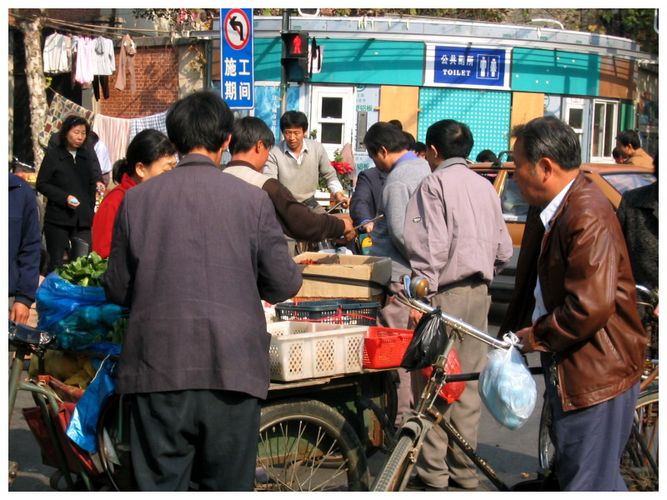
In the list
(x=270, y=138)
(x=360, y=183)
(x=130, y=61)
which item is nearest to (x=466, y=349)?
(x=270, y=138)

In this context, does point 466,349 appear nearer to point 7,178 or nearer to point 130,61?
point 7,178

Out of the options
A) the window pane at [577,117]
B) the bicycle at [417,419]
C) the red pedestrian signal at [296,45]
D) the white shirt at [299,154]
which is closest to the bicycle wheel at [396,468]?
the bicycle at [417,419]

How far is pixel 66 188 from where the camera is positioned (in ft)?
32.9

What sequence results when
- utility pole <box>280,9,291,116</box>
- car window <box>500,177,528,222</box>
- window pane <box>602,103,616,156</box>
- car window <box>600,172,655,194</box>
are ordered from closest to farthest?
car window <box>600,172,655,194</box> → car window <box>500,177,528,222</box> → utility pole <box>280,9,291,116</box> → window pane <box>602,103,616,156</box>

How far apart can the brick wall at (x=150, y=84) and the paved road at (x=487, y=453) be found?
572 inches

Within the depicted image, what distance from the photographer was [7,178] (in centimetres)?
486

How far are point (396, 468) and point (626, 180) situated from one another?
6.63m

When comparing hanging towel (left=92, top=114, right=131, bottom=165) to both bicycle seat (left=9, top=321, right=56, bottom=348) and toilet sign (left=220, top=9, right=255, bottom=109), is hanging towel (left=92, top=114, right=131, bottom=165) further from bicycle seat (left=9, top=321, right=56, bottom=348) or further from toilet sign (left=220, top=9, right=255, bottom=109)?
bicycle seat (left=9, top=321, right=56, bottom=348)

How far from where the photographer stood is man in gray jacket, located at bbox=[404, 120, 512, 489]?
17.4 ft

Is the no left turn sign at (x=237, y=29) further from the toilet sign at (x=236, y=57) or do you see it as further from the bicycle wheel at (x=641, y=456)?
the bicycle wheel at (x=641, y=456)

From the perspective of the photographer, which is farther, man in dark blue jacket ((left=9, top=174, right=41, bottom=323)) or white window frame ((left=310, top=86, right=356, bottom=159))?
white window frame ((left=310, top=86, right=356, bottom=159))

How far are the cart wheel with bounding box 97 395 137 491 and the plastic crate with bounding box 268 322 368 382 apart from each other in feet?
2.39

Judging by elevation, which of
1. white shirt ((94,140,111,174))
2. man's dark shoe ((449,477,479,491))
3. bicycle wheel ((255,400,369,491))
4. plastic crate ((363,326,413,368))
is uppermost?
white shirt ((94,140,111,174))

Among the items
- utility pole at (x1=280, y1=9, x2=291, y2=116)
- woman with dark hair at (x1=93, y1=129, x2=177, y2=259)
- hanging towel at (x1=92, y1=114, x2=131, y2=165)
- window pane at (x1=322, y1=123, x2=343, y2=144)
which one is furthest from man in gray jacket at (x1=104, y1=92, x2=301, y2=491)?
window pane at (x1=322, y1=123, x2=343, y2=144)
